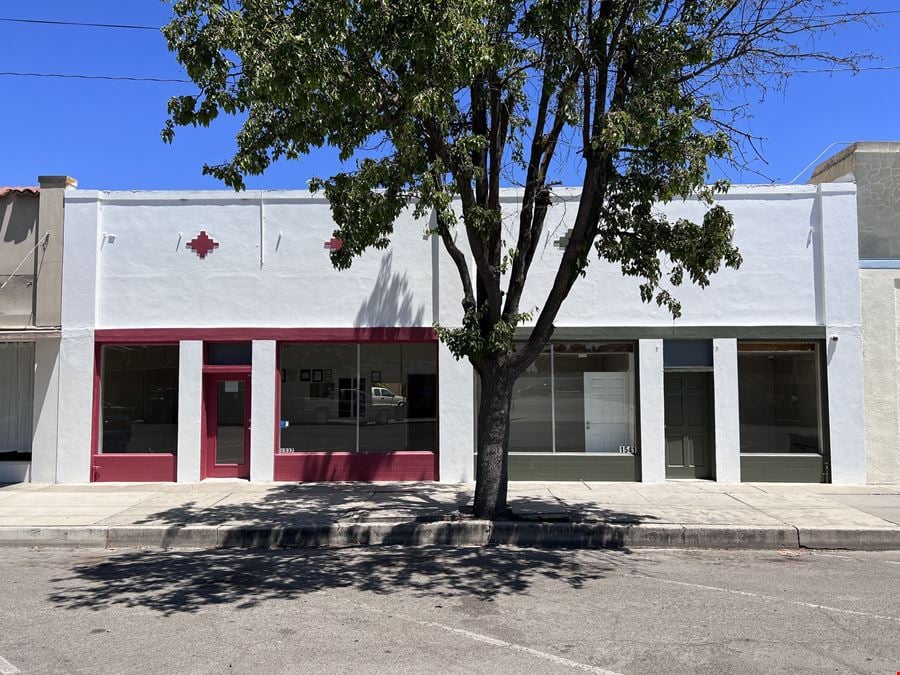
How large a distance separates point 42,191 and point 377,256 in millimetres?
6388

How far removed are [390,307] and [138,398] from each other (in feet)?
16.7

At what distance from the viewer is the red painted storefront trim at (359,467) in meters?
13.0

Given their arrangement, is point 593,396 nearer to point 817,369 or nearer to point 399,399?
point 399,399

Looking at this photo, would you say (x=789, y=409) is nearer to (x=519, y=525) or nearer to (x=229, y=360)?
(x=519, y=525)

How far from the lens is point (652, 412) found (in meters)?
12.9

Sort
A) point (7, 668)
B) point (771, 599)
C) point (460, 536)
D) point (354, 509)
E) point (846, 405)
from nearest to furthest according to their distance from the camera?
point (7, 668)
point (771, 599)
point (460, 536)
point (354, 509)
point (846, 405)

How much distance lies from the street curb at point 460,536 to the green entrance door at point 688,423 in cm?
397

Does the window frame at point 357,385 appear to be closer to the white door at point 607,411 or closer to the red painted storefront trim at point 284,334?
the red painted storefront trim at point 284,334

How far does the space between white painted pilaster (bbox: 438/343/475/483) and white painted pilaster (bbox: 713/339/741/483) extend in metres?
4.44

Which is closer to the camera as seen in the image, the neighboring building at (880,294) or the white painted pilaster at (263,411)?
the neighboring building at (880,294)

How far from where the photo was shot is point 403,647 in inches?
212

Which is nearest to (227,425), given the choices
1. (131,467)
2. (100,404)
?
(131,467)

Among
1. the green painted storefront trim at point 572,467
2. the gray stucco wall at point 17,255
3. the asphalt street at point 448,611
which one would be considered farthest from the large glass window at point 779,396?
the gray stucco wall at point 17,255

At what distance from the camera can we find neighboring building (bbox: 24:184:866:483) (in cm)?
1291
